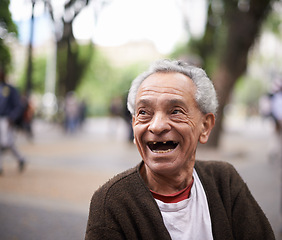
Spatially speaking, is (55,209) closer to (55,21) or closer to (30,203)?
(30,203)

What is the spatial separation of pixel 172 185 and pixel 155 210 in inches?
9.9

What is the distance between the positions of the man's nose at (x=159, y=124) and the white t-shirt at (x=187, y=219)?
0.36 meters

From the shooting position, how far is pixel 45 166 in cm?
820

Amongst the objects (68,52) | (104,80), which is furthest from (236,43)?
(104,80)

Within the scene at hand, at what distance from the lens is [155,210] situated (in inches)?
65.9

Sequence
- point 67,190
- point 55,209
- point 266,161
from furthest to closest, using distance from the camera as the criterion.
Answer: point 266,161 → point 67,190 → point 55,209

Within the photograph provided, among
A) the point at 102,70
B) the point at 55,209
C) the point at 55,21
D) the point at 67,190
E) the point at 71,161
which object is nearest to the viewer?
the point at 55,209

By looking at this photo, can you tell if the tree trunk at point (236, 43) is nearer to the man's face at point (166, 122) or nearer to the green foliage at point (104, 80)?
the man's face at point (166, 122)

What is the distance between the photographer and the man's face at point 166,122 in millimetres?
1787

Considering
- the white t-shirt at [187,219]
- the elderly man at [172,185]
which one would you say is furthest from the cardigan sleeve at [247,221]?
the white t-shirt at [187,219]

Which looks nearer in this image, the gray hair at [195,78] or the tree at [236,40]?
the gray hair at [195,78]

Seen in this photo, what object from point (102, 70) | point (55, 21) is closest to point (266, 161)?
point (55, 21)

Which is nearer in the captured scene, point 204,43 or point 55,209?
point 55,209

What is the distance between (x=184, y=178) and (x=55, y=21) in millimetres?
17865
